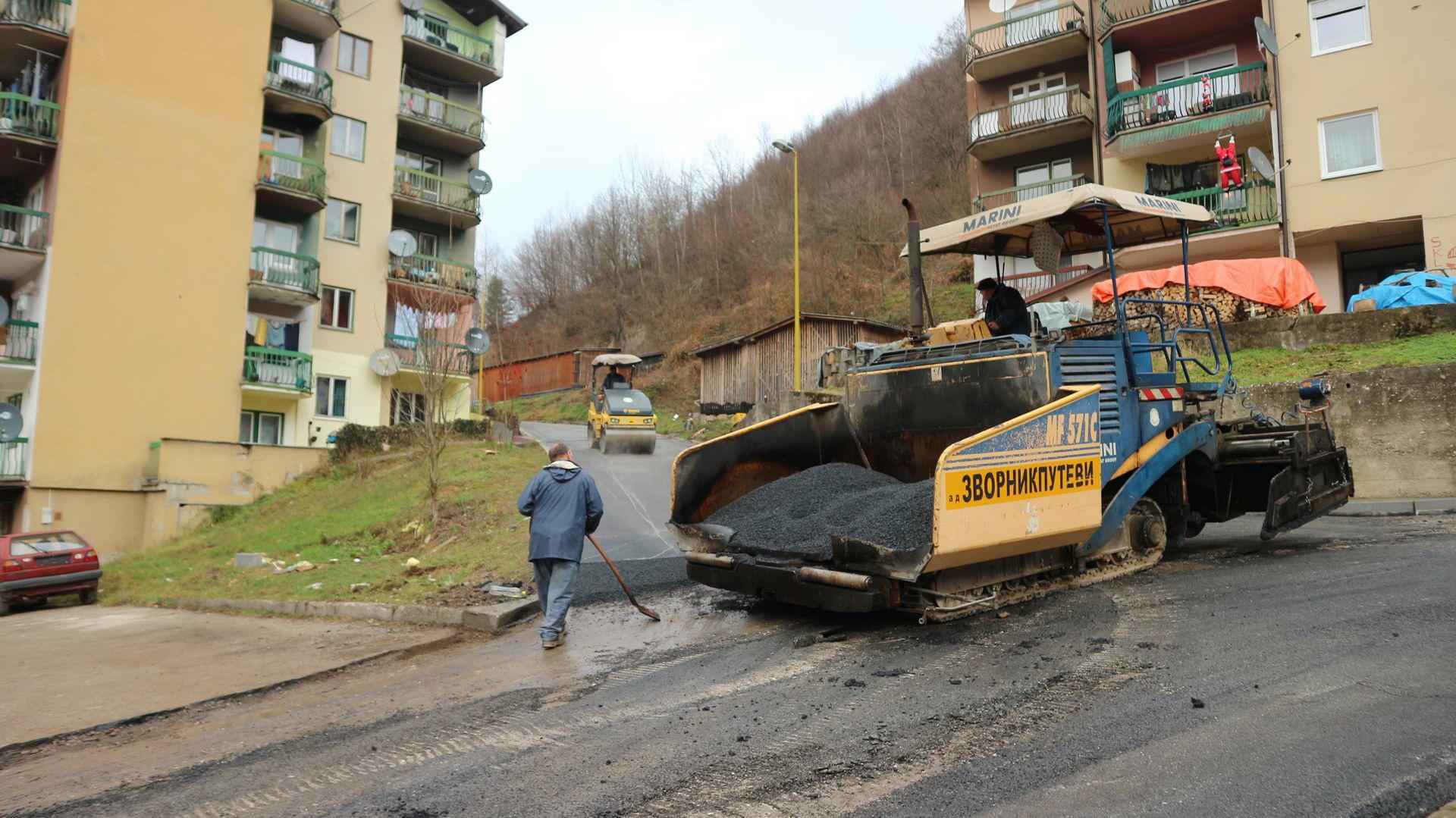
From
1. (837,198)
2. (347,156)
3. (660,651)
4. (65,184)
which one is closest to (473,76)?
(347,156)

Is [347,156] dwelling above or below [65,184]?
above

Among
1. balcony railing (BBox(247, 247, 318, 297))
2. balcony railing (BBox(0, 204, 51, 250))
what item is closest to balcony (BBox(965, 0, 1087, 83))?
balcony railing (BBox(247, 247, 318, 297))

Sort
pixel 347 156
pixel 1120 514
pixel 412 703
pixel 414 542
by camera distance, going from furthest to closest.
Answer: pixel 347 156, pixel 414 542, pixel 1120 514, pixel 412 703

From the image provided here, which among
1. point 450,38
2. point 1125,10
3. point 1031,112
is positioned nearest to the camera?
point 1125,10

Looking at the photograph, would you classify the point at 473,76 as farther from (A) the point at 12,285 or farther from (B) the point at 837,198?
(B) the point at 837,198

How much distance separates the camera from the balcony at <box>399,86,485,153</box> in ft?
94.1

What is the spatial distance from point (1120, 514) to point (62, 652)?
34.3 ft

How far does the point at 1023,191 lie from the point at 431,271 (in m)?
19.5

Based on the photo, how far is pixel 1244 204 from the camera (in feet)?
69.1

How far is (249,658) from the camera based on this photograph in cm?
733

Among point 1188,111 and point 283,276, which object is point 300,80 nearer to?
point 283,276

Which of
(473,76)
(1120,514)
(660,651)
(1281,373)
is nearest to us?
(660,651)

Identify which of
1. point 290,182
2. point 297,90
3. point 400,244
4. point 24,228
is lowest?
point 24,228

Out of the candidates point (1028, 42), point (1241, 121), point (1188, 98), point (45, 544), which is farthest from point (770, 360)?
point (45, 544)
